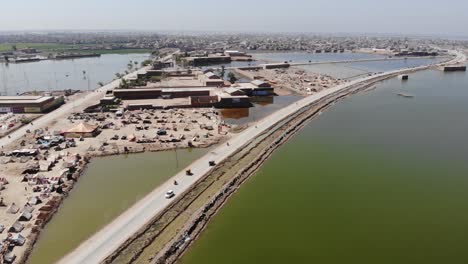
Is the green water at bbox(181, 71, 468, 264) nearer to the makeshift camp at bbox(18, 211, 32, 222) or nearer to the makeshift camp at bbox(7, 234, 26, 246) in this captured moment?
the makeshift camp at bbox(7, 234, 26, 246)

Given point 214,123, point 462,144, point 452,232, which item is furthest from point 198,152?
point 462,144

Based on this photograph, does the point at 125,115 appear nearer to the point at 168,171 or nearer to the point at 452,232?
the point at 168,171

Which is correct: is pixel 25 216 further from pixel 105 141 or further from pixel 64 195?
pixel 105 141

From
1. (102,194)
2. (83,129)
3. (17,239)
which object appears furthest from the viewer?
(83,129)

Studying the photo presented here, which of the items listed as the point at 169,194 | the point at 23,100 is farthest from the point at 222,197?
the point at 23,100

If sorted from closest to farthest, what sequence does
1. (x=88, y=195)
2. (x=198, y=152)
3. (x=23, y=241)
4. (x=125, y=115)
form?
(x=23, y=241) < (x=88, y=195) < (x=198, y=152) < (x=125, y=115)

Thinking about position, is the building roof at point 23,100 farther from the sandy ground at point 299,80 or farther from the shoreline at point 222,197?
the sandy ground at point 299,80
